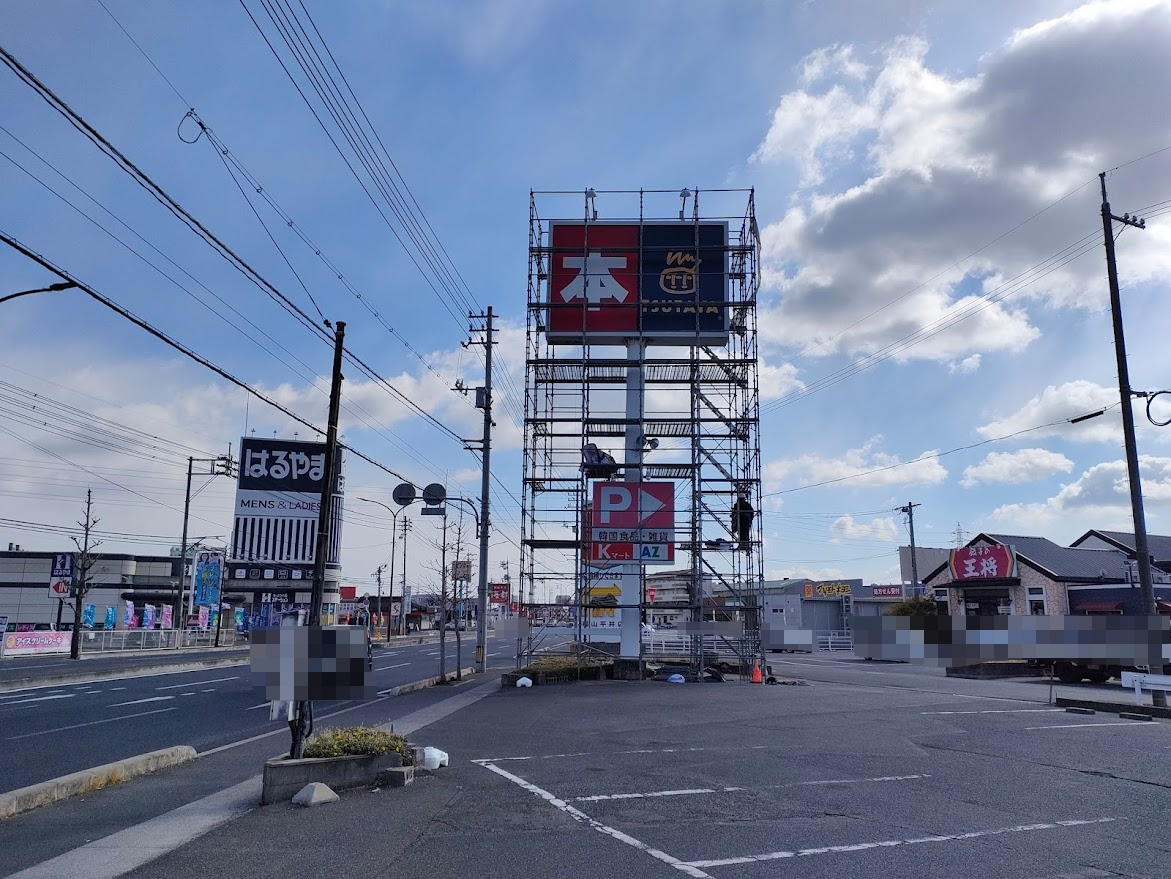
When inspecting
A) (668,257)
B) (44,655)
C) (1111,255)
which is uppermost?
(668,257)

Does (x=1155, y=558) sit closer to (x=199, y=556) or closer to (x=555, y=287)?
(x=555, y=287)

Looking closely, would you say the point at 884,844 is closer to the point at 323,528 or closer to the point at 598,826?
the point at 598,826

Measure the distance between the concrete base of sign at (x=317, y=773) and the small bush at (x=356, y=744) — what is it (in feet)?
0.45

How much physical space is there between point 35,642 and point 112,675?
A: 17.5 meters

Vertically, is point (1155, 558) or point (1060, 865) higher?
point (1155, 558)

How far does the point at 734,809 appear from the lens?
861 centimetres

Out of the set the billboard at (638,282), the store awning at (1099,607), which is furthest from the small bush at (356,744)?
the store awning at (1099,607)

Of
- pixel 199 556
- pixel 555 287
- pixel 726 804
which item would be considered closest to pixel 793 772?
pixel 726 804

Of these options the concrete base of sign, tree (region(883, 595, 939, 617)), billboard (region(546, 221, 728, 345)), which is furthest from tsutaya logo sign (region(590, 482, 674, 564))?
tree (region(883, 595, 939, 617))

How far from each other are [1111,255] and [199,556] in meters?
71.0

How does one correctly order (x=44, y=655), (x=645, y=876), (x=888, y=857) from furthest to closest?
1. (x=44, y=655)
2. (x=888, y=857)
3. (x=645, y=876)

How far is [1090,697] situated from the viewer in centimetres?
2195

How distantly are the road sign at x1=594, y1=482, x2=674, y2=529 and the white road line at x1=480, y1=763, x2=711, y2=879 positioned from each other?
16.8 m

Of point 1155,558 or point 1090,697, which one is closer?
point 1090,697
